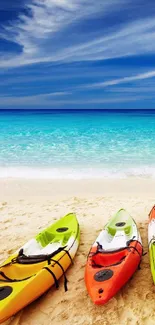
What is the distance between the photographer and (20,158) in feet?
38.4

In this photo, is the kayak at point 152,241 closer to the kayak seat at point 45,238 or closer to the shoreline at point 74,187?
the kayak seat at point 45,238

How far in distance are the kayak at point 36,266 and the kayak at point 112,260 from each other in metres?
0.35

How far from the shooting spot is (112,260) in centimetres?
366

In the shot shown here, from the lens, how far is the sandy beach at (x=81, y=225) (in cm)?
302

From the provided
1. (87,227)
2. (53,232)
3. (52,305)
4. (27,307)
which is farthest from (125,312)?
(87,227)

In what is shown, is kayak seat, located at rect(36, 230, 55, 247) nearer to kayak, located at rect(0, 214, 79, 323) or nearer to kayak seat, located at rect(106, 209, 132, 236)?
kayak, located at rect(0, 214, 79, 323)

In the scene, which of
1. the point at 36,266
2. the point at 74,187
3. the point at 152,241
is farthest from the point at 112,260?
the point at 74,187

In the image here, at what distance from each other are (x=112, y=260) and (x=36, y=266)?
34.9 inches

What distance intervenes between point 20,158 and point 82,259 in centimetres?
808

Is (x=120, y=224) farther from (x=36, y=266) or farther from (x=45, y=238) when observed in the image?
(x=36, y=266)

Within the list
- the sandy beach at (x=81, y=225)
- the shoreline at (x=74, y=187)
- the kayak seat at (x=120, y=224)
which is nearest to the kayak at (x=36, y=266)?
the sandy beach at (x=81, y=225)

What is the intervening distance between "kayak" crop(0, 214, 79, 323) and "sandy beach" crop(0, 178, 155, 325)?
6.3 inches

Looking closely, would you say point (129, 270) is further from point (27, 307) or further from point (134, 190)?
point (134, 190)

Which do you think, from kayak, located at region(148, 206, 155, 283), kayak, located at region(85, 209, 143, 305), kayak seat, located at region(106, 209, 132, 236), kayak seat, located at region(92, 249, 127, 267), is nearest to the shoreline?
kayak seat, located at region(106, 209, 132, 236)
